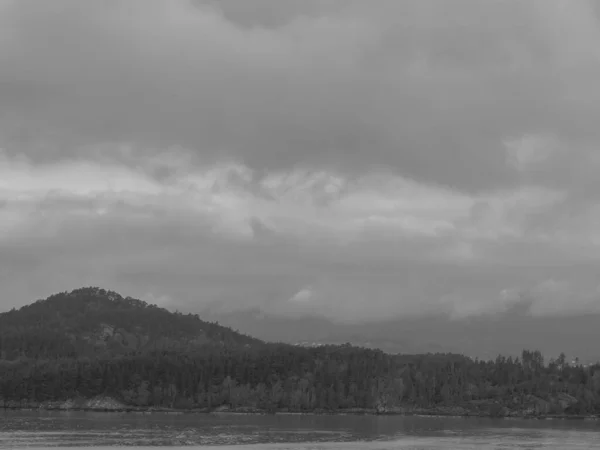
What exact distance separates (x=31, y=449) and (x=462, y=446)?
8178 cm

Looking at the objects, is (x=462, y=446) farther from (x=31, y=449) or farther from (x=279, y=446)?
(x=31, y=449)

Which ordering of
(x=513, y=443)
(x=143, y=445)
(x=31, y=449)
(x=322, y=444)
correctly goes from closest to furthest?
1. (x=31, y=449)
2. (x=143, y=445)
3. (x=322, y=444)
4. (x=513, y=443)

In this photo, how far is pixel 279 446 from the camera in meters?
163

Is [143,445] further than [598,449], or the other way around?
[598,449]

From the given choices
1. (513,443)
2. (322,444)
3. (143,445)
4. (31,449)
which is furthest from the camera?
(513,443)

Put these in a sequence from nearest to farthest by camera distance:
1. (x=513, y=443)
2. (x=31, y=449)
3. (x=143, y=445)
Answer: (x=31, y=449)
(x=143, y=445)
(x=513, y=443)

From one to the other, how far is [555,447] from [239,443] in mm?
63547

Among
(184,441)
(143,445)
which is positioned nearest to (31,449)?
Result: (143,445)

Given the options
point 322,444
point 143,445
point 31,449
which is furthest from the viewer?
point 322,444

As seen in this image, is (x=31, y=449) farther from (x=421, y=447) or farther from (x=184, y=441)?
(x=421, y=447)

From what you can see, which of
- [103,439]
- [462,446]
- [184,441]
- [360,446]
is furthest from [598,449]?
[103,439]

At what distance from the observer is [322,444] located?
6767 inches

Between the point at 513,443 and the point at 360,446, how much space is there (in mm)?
36872

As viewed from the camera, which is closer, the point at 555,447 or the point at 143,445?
the point at 143,445
